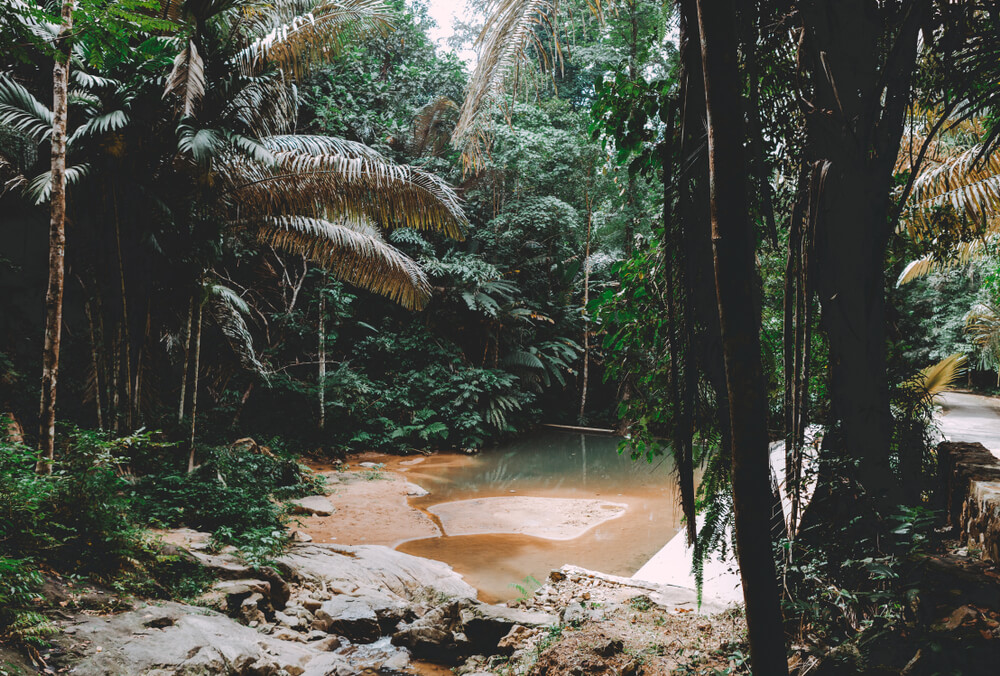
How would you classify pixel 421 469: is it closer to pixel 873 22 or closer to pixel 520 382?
pixel 520 382

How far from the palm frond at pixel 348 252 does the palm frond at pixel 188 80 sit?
7.66ft

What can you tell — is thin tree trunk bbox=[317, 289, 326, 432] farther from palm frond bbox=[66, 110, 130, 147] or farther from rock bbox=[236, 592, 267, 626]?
rock bbox=[236, 592, 267, 626]

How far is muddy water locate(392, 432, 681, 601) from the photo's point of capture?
21.9 ft

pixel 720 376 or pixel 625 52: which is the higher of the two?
pixel 625 52

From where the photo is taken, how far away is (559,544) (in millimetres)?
7391

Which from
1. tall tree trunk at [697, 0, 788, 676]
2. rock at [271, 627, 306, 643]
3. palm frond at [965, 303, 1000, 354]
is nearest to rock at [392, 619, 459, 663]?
rock at [271, 627, 306, 643]

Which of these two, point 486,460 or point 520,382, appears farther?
point 520,382

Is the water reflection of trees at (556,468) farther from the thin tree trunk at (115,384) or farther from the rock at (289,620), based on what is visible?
the rock at (289,620)

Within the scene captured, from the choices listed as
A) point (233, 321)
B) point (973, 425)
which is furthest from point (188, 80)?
point (973, 425)

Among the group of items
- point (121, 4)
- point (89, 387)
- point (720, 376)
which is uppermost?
point (121, 4)

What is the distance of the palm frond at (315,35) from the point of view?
23.3 ft

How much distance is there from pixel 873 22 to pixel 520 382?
13.4 m

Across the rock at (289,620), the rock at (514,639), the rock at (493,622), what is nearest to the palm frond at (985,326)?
the rock at (493,622)

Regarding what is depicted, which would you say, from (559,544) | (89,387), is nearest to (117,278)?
(89,387)
